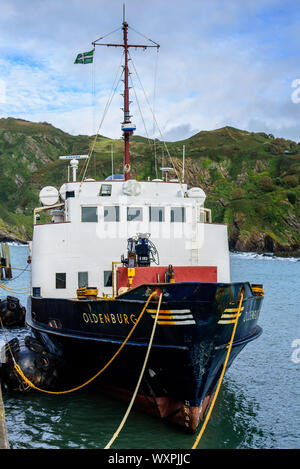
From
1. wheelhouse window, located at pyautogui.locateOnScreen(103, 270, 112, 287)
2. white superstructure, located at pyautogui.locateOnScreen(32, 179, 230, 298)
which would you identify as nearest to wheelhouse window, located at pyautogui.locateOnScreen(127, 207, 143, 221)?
white superstructure, located at pyautogui.locateOnScreen(32, 179, 230, 298)

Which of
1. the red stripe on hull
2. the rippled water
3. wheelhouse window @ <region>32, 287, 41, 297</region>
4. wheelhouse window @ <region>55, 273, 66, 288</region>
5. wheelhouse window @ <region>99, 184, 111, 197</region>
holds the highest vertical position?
wheelhouse window @ <region>99, 184, 111, 197</region>

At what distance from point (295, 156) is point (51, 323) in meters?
148

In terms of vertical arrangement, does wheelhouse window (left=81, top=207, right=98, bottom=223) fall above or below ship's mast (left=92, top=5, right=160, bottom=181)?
below

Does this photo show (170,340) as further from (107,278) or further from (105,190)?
(105,190)

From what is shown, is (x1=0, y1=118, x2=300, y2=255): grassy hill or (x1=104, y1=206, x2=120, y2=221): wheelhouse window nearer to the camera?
(x1=104, y1=206, x2=120, y2=221): wheelhouse window

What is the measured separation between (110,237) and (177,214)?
2.59m

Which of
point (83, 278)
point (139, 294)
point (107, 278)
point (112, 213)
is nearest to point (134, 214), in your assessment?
point (112, 213)

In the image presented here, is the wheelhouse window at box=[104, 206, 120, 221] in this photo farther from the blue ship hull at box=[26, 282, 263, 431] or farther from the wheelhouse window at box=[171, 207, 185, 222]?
the blue ship hull at box=[26, 282, 263, 431]

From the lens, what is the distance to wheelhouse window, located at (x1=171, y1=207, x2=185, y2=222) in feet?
54.7

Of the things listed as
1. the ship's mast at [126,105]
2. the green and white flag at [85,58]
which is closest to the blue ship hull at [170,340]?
the ship's mast at [126,105]

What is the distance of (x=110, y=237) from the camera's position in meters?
16.1

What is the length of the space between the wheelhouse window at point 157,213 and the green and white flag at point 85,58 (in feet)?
25.1

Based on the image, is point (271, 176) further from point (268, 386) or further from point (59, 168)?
point (268, 386)

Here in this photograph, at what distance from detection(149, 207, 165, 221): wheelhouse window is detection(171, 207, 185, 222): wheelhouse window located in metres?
0.38
